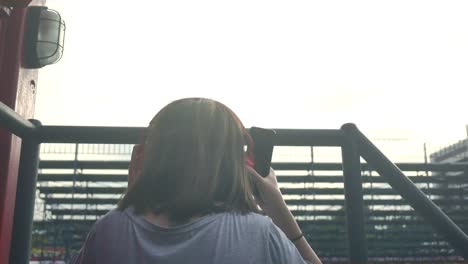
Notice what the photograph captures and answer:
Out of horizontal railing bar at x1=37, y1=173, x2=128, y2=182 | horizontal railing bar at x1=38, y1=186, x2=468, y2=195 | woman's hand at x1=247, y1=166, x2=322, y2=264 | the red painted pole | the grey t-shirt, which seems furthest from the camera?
horizontal railing bar at x1=38, y1=186, x2=468, y2=195

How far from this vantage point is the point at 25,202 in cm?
119

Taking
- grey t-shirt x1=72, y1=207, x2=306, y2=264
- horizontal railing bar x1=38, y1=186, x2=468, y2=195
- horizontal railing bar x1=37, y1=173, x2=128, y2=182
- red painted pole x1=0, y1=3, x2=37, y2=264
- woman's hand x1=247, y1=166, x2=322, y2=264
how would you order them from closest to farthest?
grey t-shirt x1=72, y1=207, x2=306, y2=264 → woman's hand x1=247, y1=166, x2=322, y2=264 → red painted pole x1=0, y1=3, x2=37, y2=264 → horizontal railing bar x1=37, y1=173, x2=128, y2=182 → horizontal railing bar x1=38, y1=186, x2=468, y2=195

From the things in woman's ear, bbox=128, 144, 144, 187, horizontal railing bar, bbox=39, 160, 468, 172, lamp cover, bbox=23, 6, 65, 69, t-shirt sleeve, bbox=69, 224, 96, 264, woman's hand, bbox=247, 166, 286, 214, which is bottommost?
t-shirt sleeve, bbox=69, 224, 96, 264

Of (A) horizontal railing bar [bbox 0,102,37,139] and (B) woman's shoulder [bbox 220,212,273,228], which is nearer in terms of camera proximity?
(B) woman's shoulder [bbox 220,212,273,228]

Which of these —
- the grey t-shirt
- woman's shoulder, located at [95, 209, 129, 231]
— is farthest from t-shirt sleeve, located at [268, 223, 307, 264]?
woman's shoulder, located at [95, 209, 129, 231]

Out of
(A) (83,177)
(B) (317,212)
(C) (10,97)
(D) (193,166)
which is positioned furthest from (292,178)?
(D) (193,166)

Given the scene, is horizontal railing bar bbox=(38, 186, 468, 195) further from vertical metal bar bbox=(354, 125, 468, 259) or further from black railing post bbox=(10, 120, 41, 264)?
black railing post bbox=(10, 120, 41, 264)

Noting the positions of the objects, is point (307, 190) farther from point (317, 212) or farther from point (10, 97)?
point (10, 97)

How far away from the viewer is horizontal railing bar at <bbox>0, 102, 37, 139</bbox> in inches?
46.5

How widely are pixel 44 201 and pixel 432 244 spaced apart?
4.90 metres

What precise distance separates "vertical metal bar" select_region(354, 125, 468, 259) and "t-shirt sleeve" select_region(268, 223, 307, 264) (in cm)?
47

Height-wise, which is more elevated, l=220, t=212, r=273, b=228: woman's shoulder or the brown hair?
the brown hair

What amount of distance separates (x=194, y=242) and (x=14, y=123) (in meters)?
0.65

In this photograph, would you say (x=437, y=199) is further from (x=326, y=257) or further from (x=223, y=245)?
(x=223, y=245)
